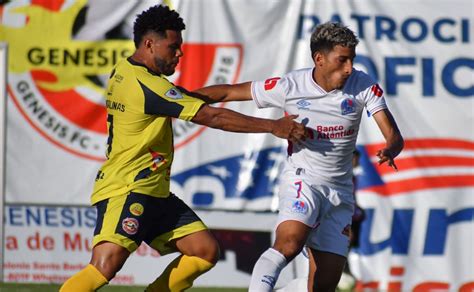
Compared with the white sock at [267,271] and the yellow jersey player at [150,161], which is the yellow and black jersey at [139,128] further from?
the white sock at [267,271]

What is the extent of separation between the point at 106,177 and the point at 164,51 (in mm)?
938

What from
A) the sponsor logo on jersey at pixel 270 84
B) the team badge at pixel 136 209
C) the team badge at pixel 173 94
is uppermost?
the sponsor logo on jersey at pixel 270 84

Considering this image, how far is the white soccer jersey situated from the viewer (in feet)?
25.7

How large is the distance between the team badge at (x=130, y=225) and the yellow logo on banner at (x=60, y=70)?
16.7 ft

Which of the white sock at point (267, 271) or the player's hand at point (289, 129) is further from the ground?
the player's hand at point (289, 129)

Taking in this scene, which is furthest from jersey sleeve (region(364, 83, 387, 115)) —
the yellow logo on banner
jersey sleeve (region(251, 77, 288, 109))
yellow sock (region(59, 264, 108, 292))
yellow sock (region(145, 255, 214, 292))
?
the yellow logo on banner

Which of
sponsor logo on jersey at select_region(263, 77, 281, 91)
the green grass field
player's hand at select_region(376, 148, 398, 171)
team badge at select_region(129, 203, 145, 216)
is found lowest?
the green grass field

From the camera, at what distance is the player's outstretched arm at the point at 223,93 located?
7953 mm

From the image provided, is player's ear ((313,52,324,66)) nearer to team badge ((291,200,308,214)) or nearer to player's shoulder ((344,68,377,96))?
player's shoulder ((344,68,377,96))

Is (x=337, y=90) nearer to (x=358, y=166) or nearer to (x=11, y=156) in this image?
(x=358, y=166)

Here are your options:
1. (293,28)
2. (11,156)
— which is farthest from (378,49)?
(11,156)

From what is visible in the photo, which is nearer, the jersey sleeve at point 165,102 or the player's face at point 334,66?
the jersey sleeve at point 165,102

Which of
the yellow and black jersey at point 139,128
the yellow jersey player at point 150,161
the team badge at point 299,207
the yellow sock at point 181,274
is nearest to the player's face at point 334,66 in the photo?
the yellow jersey player at point 150,161

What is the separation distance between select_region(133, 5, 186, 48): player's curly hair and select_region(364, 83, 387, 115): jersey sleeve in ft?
4.62
